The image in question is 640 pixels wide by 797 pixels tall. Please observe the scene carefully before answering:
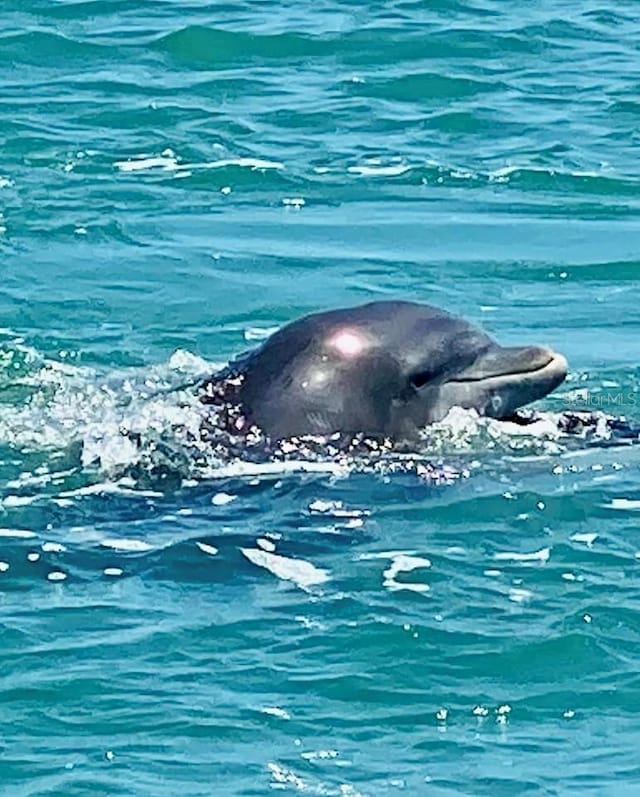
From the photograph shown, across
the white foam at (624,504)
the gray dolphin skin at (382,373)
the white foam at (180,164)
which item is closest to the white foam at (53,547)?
the gray dolphin skin at (382,373)

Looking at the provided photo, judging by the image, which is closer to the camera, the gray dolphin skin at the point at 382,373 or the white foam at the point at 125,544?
the white foam at the point at 125,544

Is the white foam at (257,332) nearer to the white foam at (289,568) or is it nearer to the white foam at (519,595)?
the white foam at (289,568)

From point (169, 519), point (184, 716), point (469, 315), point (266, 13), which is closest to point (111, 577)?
point (169, 519)

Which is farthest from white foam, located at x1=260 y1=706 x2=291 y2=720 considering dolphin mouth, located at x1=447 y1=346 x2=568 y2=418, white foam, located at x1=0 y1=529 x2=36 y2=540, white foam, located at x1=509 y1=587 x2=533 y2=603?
dolphin mouth, located at x1=447 y1=346 x2=568 y2=418

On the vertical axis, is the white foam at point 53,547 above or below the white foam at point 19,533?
above

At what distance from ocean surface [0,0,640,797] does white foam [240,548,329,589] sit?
0.05ft

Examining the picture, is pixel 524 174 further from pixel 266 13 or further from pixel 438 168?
pixel 266 13

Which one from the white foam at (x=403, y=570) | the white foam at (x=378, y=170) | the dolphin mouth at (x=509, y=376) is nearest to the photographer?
the white foam at (x=403, y=570)

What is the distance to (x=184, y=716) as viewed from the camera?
8.02m

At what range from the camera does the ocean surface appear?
8.01m

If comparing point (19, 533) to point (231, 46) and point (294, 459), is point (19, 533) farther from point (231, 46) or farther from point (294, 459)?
point (231, 46)

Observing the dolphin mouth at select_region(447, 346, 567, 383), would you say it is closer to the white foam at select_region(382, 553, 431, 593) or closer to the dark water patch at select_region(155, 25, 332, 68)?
the white foam at select_region(382, 553, 431, 593)

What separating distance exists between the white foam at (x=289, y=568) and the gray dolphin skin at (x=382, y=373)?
1.00 metres

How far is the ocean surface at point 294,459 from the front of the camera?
801cm
